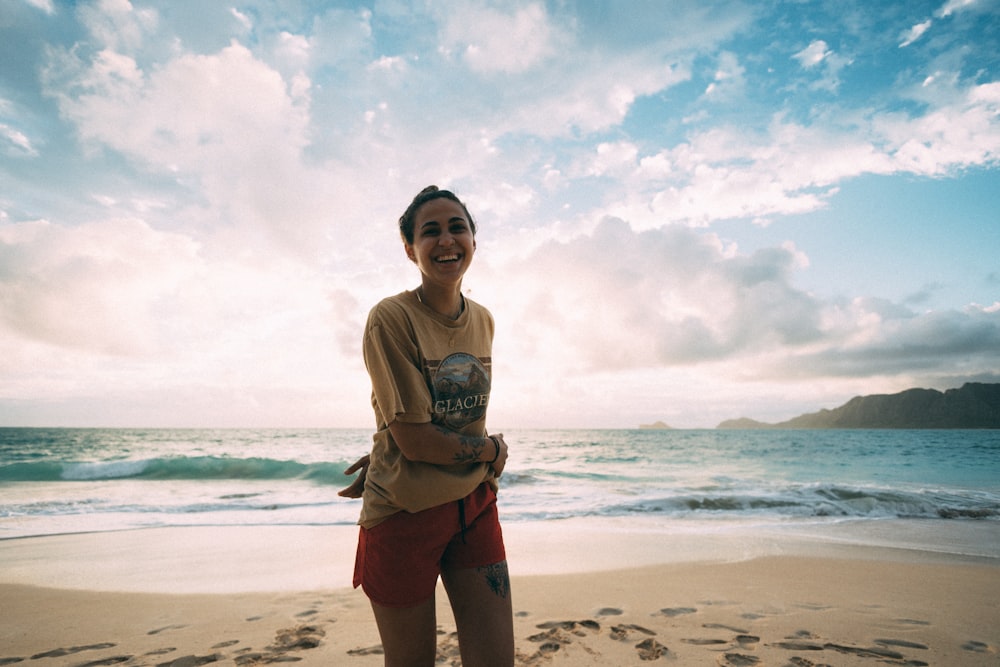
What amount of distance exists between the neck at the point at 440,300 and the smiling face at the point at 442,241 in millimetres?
44

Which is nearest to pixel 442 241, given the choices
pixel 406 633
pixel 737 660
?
pixel 406 633

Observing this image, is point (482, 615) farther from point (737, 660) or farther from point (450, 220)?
point (737, 660)

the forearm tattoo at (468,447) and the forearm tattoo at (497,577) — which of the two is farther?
the forearm tattoo at (497,577)

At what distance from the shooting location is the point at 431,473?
1802 mm

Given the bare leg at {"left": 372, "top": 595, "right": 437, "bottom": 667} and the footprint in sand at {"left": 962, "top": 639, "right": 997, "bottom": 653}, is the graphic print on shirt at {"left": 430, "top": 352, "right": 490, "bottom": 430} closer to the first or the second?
the bare leg at {"left": 372, "top": 595, "right": 437, "bottom": 667}

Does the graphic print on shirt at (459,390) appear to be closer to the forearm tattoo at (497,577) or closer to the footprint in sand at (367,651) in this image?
the forearm tattoo at (497,577)

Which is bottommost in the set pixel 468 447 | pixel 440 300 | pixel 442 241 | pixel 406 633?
pixel 406 633

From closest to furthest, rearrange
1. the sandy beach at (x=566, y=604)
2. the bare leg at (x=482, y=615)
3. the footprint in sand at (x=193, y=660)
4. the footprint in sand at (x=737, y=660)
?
the bare leg at (x=482, y=615)
the footprint in sand at (x=737, y=660)
the footprint in sand at (x=193, y=660)
the sandy beach at (x=566, y=604)

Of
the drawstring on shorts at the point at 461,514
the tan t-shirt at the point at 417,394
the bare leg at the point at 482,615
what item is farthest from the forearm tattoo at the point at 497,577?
the tan t-shirt at the point at 417,394

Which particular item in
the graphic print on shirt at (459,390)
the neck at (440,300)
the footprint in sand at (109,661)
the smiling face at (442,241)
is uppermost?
the smiling face at (442,241)

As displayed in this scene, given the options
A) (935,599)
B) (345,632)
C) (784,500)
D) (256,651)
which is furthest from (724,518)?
(256,651)

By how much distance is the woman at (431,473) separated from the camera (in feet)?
5.84

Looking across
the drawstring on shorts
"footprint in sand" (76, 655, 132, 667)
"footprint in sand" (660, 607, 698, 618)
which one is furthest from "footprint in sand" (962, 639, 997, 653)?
"footprint in sand" (76, 655, 132, 667)

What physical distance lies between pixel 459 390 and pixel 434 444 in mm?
269
